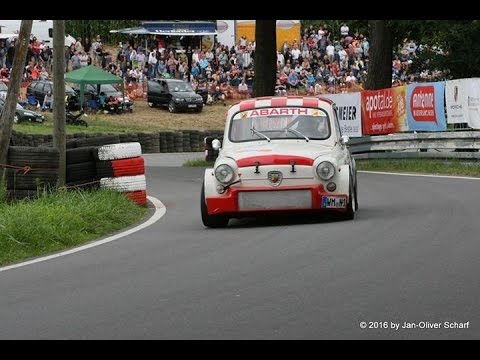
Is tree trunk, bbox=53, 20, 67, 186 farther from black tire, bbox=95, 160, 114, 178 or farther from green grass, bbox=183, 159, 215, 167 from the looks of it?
green grass, bbox=183, 159, 215, 167

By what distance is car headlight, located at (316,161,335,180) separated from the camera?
13656 mm

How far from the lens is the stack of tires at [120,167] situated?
54.9 feet

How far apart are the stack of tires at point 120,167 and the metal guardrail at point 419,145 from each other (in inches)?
372

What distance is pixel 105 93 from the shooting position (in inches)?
1919

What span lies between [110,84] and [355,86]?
1071 cm

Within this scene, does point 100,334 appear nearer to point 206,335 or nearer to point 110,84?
point 206,335

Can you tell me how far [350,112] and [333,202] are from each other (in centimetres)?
Result: 1589

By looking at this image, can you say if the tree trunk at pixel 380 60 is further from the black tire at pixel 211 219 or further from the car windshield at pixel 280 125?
the black tire at pixel 211 219

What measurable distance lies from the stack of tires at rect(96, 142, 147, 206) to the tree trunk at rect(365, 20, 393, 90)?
17.9 metres

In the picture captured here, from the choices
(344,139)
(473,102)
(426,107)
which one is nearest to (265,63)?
(426,107)

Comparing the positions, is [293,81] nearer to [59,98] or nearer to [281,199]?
[59,98]

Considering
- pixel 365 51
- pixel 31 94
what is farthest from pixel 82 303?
pixel 365 51

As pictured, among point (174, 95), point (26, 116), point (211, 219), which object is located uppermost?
point (174, 95)
